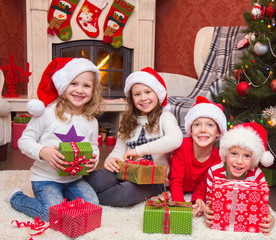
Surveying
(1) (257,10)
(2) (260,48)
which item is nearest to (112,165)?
(2) (260,48)

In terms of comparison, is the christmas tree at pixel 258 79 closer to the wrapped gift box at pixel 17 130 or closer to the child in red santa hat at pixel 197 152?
the child in red santa hat at pixel 197 152

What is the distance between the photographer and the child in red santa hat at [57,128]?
1.62 m

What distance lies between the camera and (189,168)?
1.83 meters

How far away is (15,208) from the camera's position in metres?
1.66

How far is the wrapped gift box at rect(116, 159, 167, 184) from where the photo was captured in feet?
5.39

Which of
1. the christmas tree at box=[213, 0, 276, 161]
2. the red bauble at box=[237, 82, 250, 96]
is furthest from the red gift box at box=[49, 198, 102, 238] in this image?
the red bauble at box=[237, 82, 250, 96]

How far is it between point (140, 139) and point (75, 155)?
1.58 feet

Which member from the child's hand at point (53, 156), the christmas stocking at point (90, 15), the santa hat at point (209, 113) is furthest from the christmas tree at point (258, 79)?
the christmas stocking at point (90, 15)

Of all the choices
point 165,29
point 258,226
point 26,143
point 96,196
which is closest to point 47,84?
point 26,143

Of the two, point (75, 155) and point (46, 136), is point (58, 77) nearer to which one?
point (46, 136)

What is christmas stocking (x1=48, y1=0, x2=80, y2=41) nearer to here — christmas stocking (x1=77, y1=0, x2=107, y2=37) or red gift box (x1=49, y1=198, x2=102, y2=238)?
christmas stocking (x1=77, y1=0, x2=107, y2=37)

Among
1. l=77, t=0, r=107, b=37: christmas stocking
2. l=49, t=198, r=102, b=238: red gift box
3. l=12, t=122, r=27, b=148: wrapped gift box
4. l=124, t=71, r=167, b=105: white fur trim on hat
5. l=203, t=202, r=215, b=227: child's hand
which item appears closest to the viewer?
l=49, t=198, r=102, b=238: red gift box

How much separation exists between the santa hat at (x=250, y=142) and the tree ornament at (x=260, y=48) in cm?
79

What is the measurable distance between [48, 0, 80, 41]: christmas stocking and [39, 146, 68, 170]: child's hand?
2.61m
